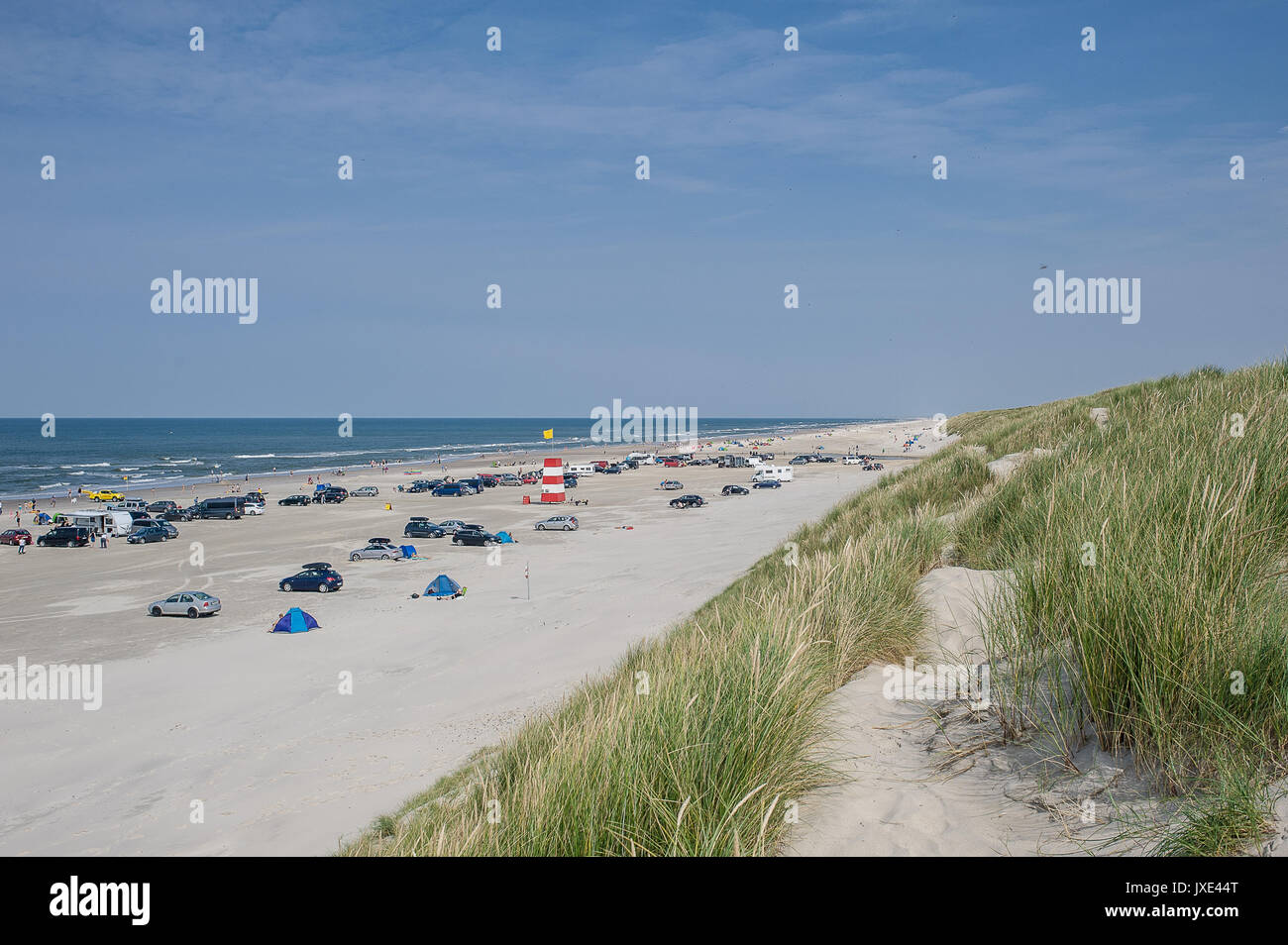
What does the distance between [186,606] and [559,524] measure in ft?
70.1

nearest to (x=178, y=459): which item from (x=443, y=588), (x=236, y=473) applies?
(x=236, y=473)

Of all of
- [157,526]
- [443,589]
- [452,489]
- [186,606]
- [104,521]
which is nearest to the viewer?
[186,606]

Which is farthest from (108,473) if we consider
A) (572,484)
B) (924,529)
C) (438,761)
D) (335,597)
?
(924,529)

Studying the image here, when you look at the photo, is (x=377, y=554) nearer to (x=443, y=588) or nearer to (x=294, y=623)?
(x=443, y=588)

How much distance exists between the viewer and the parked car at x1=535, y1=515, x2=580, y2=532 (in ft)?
140

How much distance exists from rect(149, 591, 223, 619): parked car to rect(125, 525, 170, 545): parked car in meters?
21.1

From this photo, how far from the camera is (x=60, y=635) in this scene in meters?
21.6

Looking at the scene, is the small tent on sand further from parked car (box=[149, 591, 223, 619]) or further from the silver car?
the silver car

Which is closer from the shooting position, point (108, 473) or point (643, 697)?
point (643, 697)

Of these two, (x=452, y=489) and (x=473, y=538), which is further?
(x=452, y=489)

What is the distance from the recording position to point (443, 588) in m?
25.5

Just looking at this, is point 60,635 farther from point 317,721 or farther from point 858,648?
point 858,648

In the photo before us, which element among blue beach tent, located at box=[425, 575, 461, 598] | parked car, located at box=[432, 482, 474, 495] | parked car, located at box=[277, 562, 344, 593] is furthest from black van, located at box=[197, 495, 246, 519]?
blue beach tent, located at box=[425, 575, 461, 598]

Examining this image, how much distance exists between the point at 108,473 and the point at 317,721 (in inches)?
3458
